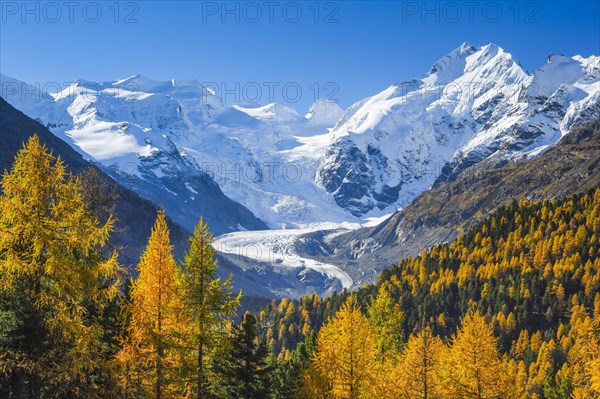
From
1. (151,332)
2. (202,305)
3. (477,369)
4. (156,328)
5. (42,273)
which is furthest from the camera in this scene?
(477,369)

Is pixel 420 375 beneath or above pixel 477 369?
beneath

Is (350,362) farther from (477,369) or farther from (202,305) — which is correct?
(202,305)

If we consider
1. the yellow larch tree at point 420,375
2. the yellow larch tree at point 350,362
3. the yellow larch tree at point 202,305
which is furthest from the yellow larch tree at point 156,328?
the yellow larch tree at point 420,375

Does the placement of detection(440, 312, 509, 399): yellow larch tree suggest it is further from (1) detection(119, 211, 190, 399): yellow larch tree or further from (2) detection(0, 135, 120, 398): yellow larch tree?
(2) detection(0, 135, 120, 398): yellow larch tree

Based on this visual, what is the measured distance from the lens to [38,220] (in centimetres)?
2056

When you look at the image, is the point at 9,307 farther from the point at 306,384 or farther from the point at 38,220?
the point at 306,384

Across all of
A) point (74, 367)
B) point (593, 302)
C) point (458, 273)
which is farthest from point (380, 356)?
point (458, 273)

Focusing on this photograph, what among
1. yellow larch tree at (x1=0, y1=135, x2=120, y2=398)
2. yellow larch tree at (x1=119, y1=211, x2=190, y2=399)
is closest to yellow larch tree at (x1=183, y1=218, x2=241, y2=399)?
yellow larch tree at (x1=119, y1=211, x2=190, y2=399)

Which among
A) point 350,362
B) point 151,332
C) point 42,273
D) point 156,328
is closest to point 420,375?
point 350,362

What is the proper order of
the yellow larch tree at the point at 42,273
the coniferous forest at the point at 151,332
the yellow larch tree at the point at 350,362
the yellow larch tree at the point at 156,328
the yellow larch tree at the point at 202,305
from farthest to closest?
1. the yellow larch tree at the point at 350,362
2. the yellow larch tree at the point at 202,305
3. the yellow larch tree at the point at 156,328
4. the coniferous forest at the point at 151,332
5. the yellow larch tree at the point at 42,273

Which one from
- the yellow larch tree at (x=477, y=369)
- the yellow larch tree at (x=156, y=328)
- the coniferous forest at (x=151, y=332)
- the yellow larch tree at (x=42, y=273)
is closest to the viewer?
the yellow larch tree at (x=42, y=273)

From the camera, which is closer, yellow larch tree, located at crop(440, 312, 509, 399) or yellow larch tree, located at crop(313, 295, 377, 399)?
yellow larch tree, located at crop(313, 295, 377, 399)

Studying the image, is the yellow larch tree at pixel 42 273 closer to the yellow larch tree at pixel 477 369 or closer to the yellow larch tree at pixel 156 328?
the yellow larch tree at pixel 156 328

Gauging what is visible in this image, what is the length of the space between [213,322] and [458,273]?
151 meters
